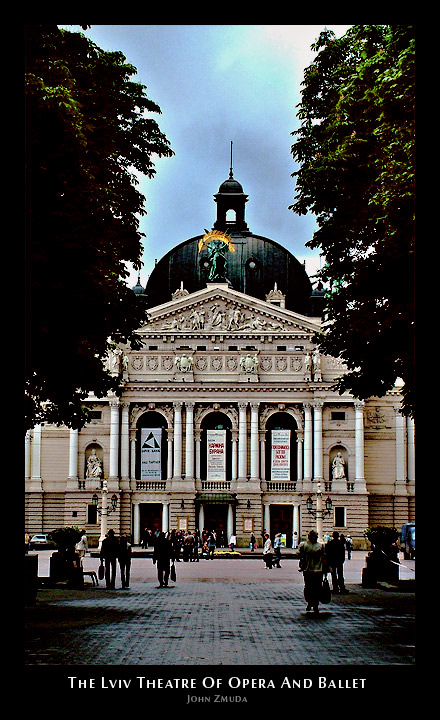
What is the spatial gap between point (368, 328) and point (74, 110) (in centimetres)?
1028

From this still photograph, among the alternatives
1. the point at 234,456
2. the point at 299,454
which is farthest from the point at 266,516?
the point at 299,454

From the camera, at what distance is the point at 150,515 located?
86.7 m

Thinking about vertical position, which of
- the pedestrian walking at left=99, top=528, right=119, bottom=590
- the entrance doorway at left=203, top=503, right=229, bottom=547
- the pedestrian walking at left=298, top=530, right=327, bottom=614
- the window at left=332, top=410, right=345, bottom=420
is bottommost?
the entrance doorway at left=203, top=503, right=229, bottom=547

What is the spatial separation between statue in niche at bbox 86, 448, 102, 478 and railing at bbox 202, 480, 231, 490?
8592 millimetres

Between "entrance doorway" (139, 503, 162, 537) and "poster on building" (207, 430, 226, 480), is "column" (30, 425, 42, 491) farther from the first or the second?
"poster on building" (207, 430, 226, 480)

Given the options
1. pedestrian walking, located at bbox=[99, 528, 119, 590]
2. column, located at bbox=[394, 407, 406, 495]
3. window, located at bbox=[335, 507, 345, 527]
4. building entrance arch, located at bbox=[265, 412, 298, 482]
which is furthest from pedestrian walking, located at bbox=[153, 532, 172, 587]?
column, located at bbox=[394, 407, 406, 495]

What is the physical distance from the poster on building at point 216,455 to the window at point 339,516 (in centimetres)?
960

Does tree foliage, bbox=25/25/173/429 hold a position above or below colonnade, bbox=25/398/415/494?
above

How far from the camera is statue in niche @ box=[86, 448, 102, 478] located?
8581 centimetres

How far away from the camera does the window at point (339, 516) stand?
281 ft

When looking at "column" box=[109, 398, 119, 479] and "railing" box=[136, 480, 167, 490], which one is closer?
"column" box=[109, 398, 119, 479]

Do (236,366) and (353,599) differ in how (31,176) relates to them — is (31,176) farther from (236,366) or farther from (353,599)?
(236,366)

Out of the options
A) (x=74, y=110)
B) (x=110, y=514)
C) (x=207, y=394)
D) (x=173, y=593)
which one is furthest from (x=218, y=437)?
(x=74, y=110)

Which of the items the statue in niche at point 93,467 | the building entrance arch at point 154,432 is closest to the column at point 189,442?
the building entrance arch at point 154,432
